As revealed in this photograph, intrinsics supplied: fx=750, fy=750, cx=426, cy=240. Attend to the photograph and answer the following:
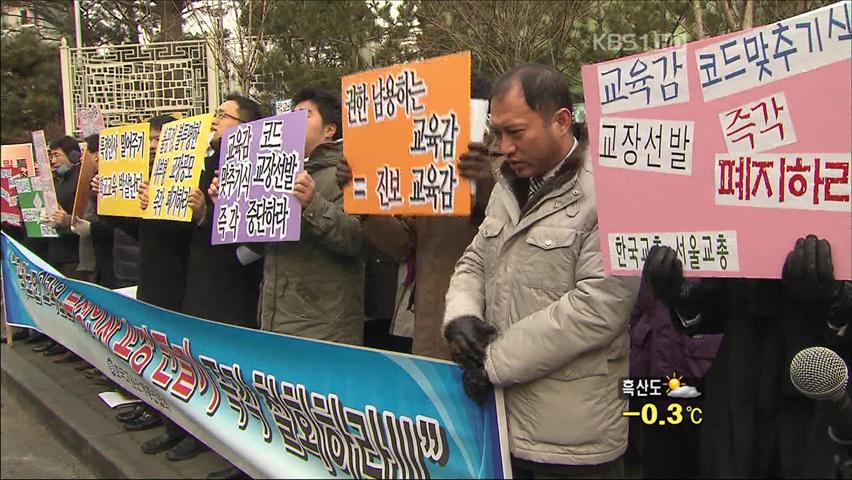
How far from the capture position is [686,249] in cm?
192

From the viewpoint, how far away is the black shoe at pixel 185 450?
13.5 ft

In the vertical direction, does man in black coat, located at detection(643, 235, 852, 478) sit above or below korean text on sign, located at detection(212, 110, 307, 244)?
below

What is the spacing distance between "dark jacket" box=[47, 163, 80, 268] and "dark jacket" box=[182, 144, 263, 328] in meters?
2.83

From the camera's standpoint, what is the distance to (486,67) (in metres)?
11.1

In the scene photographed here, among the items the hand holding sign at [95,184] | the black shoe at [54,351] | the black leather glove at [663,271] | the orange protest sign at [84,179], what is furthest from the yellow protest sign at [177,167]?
the black shoe at [54,351]

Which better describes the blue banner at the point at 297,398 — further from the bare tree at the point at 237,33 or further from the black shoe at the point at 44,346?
the bare tree at the point at 237,33

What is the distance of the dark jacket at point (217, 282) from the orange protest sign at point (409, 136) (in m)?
1.11

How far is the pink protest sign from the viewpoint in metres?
1.71

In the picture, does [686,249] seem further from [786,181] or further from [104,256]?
[104,256]

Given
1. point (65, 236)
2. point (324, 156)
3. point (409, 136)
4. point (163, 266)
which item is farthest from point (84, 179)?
point (409, 136)

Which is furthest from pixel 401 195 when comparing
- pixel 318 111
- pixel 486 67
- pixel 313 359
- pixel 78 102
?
pixel 78 102

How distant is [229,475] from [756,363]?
2.70m

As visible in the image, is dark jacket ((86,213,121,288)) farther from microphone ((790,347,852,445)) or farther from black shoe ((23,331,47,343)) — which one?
microphone ((790,347,852,445))

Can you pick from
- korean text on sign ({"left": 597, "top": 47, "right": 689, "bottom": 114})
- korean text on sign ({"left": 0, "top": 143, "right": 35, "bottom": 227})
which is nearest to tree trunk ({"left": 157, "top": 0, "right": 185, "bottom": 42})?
korean text on sign ({"left": 0, "top": 143, "right": 35, "bottom": 227})
